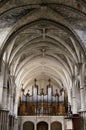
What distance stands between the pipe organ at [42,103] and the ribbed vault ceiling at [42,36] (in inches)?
70.9

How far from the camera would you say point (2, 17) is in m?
16.7

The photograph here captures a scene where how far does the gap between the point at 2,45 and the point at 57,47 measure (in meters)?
7.01

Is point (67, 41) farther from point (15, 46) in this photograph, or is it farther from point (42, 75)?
point (42, 75)

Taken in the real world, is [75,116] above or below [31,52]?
below

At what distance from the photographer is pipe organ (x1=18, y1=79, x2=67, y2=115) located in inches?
1138

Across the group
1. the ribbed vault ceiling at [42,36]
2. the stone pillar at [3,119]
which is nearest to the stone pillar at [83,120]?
the ribbed vault ceiling at [42,36]

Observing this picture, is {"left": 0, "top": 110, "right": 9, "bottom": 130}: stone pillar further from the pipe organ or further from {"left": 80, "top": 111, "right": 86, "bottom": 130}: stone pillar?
the pipe organ

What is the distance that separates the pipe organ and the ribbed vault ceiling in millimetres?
1801

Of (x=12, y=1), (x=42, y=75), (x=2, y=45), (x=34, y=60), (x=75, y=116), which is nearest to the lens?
(x=12, y=1)

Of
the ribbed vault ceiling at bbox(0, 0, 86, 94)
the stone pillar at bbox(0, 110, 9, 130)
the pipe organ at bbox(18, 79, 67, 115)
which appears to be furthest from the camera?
the pipe organ at bbox(18, 79, 67, 115)

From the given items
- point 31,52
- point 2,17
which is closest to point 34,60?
point 31,52

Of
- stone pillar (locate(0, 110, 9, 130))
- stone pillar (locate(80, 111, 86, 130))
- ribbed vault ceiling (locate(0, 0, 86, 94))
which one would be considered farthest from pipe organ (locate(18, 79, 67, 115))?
stone pillar (locate(80, 111, 86, 130))

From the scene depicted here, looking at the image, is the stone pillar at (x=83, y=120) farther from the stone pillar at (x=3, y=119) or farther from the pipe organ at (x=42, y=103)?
the pipe organ at (x=42, y=103)

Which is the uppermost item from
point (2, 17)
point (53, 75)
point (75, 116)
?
point (2, 17)
